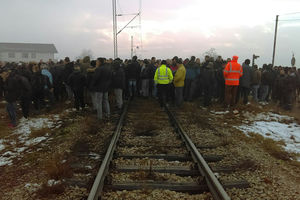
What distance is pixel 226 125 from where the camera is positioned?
28.3ft

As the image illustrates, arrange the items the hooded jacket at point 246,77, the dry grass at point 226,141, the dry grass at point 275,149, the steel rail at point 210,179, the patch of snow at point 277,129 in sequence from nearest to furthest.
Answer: the steel rail at point 210,179
the dry grass at point 275,149
the dry grass at point 226,141
the patch of snow at point 277,129
the hooded jacket at point 246,77

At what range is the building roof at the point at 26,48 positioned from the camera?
93213 mm

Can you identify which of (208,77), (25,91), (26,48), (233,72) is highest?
(26,48)

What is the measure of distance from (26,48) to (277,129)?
103455 mm

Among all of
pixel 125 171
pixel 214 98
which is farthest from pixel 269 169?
pixel 214 98

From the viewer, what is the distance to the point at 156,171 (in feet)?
15.0

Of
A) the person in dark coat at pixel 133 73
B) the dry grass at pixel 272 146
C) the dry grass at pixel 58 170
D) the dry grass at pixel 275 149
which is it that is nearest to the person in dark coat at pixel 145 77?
the person in dark coat at pixel 133 73

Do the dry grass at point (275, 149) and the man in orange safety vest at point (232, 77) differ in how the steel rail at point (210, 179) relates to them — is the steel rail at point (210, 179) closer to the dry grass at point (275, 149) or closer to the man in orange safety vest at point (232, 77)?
the dry grass at point (275, 149)

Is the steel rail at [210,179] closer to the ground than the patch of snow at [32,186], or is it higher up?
higher up

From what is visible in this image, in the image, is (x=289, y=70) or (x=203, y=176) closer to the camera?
(x=203, y=176)

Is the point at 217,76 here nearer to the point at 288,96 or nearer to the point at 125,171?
the point at 288,96

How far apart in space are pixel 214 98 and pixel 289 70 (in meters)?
4.05

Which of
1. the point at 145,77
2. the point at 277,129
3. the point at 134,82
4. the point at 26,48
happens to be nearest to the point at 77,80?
the point at 134,82

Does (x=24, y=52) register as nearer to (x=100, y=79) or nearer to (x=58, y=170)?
(x=100, y=79)
